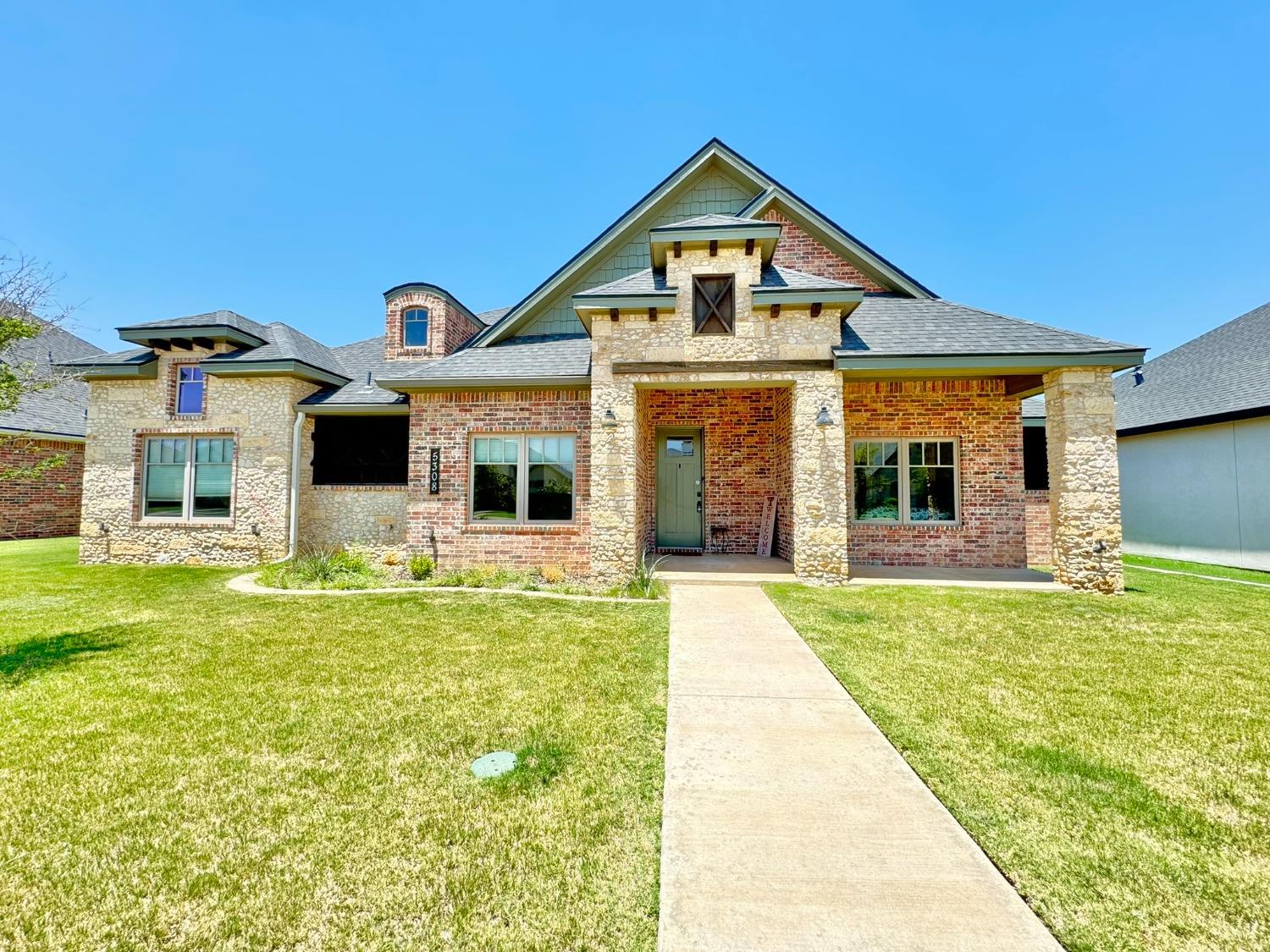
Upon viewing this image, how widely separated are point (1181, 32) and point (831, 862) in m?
→ 14.6

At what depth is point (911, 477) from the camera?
1067 centimetres

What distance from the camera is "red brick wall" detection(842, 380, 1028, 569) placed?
10.4m

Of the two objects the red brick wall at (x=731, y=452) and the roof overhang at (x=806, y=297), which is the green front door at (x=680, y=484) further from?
the roof overhang at (x=806, y=297)

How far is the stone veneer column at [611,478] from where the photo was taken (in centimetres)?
873

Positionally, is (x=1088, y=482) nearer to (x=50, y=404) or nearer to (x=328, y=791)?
(x=328, y=791)

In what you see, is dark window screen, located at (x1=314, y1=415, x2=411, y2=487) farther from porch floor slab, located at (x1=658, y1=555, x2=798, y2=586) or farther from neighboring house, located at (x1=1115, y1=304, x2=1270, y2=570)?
neighboring house, located at (x1=1115, y1=304, x2=1270, y2=570)

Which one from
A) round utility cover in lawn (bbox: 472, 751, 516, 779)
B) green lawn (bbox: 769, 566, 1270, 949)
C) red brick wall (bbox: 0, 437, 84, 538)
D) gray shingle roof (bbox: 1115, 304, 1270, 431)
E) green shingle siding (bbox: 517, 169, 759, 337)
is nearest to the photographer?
green lawn (bbox: 769, 566, 1270, 949)

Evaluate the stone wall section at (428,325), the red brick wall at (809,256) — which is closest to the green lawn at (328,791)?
the stone wall section at (428,325)

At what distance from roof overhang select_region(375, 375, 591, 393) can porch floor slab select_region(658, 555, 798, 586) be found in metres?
3.98

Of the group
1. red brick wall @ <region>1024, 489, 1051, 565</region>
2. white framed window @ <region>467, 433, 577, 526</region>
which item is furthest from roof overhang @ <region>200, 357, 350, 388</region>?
red brick wall @ <region>1024, 489, 1051, 565</region>

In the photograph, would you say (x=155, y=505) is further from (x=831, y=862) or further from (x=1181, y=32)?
(x=1181, y=32)

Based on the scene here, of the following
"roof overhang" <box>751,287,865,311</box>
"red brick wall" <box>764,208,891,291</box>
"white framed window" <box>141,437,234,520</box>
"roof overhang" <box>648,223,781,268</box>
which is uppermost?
"red brick wall" <box>764,208,891,291</box>

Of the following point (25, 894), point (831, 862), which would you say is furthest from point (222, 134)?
point (831, 862)

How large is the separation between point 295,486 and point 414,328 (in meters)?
4.80
